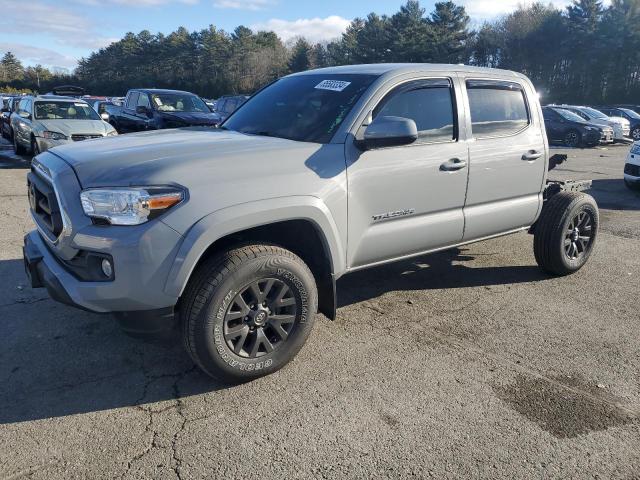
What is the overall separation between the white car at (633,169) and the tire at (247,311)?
938cm

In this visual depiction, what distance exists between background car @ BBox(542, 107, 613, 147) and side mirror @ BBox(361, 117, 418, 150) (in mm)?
19378

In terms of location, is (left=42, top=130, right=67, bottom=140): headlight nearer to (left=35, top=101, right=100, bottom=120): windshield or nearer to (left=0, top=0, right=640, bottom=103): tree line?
(left=35, top=101, right=100, bottom=120): windshield

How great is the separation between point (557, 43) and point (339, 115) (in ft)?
177

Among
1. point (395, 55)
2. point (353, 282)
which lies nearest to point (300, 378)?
point (353, 282)

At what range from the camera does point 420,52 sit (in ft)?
165

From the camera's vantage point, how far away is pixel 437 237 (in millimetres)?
4004

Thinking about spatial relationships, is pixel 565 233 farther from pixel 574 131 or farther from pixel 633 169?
pixel 574 131

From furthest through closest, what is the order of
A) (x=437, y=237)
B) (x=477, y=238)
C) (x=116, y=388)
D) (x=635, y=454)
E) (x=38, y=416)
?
1. (x=477, y=238)
2. (x=437, y=237)
3. (x=116, y=388)
4. (x=38, y=416)
5. (x=635, y=454)

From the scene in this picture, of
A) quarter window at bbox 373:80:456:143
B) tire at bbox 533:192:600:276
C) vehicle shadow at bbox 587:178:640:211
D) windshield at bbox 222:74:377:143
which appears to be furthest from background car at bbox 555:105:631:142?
windshield at bbox 222:74:377:143

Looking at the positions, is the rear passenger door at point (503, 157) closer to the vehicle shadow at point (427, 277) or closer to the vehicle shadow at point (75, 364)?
the vehicle shadow at point (427, 277)

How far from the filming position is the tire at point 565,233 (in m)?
4.88

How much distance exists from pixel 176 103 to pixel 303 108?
9941 millimetres

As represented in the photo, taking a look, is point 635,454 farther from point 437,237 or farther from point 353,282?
point 353,282

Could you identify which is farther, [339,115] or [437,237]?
[437,237]
